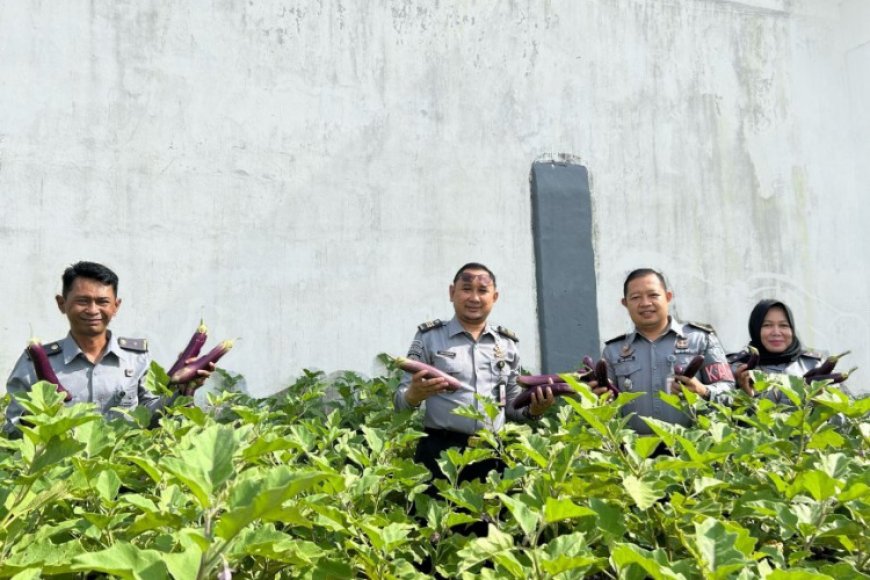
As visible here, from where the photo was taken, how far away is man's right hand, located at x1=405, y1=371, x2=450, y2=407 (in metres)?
3.65

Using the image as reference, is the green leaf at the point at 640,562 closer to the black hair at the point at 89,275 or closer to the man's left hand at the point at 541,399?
the man's left hand at the point at 541,399

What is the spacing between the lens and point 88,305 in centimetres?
368

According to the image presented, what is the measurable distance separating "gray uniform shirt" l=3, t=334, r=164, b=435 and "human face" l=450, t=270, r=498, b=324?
58.6 inches

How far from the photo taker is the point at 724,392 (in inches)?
131

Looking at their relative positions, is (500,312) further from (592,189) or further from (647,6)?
(647,6)

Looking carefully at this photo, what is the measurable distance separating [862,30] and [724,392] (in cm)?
568

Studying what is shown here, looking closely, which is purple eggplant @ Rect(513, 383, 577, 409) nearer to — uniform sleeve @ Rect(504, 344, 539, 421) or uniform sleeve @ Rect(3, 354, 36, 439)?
uniform sleeve @ Rect(504, 344, 539, 421)

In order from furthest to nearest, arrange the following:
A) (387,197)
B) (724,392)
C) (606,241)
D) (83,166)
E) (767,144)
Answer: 1. (767,144)
2. (606,241)
3. (387,197)
4. (83,166)
5. (724,392)

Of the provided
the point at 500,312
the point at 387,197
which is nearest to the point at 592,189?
the point at 500,312

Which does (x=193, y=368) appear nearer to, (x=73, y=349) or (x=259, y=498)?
(x=73, y=349)

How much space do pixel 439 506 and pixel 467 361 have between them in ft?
7.09

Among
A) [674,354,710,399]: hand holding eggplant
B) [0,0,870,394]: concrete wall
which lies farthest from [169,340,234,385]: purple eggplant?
[674,354,710,399]: hand holding eggplant

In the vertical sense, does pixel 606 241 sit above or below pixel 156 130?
below

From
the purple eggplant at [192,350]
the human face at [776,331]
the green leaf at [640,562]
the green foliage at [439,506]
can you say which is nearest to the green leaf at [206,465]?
the green foliage at [439,506]
